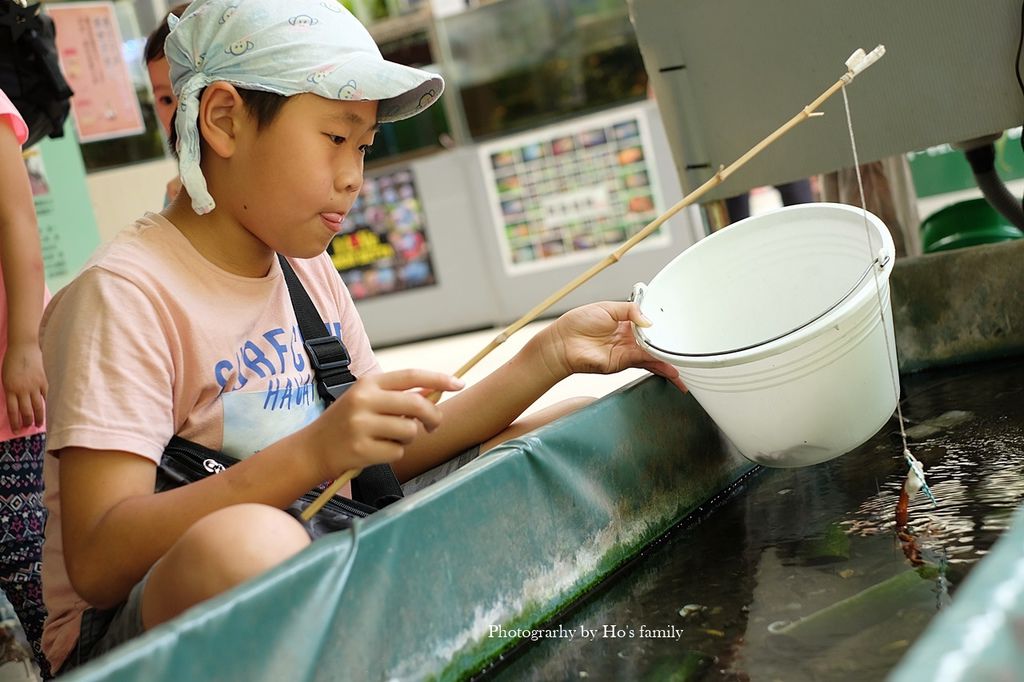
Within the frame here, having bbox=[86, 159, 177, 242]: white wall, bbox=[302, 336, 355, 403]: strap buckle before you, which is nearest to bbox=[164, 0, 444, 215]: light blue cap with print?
bbox=[302, 336, 355, 403]: strap buckle

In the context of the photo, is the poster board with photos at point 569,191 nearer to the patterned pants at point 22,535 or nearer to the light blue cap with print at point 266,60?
the patterned pants at point 22,535

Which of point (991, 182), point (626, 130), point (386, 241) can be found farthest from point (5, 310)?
point (386, 241)

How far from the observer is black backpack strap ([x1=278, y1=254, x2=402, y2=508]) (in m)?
1.39

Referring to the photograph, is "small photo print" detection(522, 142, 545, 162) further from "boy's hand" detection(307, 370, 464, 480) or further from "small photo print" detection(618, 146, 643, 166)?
"boy's hand" detection(307, 370, 464, 480)

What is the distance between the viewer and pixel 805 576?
1.22 metres

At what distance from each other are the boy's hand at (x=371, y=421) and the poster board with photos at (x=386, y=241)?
4.55 meters

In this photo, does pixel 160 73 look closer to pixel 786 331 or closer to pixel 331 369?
pixel 331 369

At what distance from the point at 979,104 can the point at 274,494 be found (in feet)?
4.91

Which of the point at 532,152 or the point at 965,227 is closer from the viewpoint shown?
the point at 965,227

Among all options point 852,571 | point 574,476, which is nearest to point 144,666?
point 574,476

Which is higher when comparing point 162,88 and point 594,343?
point 162,88

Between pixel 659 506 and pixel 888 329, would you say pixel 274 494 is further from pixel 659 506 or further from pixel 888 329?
pixel 888 329

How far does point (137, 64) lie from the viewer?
5.20 meters

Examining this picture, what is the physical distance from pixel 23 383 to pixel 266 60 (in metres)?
0.69
